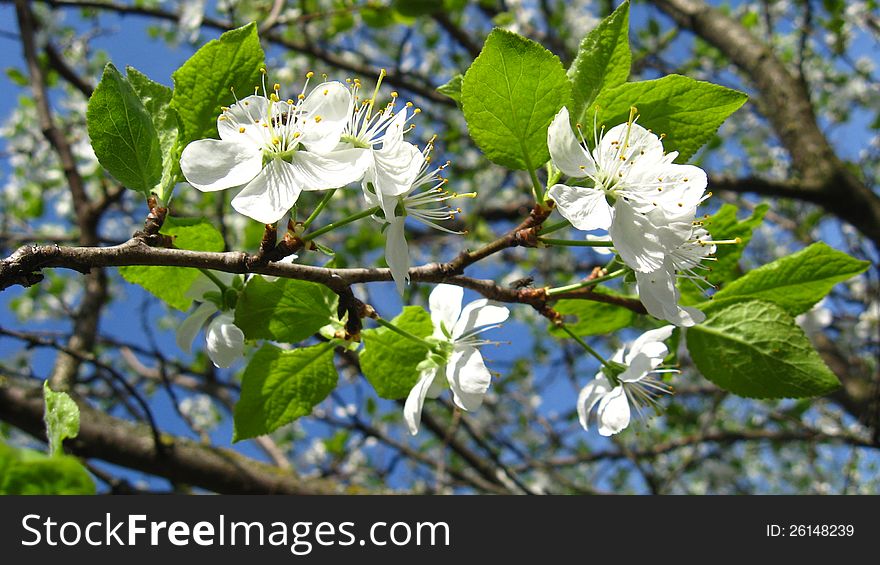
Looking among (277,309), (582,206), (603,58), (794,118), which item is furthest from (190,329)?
(794,118)

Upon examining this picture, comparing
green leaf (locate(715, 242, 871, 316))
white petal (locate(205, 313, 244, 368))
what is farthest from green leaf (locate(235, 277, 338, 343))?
green leaf (locate(715, 242, 871, 316))

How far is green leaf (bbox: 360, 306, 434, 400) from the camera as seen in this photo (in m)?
1.20

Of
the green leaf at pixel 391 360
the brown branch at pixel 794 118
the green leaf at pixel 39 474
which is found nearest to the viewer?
the green leaf at pixel 39 474

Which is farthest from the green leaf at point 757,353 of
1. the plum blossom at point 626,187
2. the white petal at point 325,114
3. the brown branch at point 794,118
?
the brown branch at point 794,118

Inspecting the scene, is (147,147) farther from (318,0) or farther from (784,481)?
(784,481)

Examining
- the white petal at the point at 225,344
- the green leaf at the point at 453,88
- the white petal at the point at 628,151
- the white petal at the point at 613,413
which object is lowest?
the white petal at the point at 613,413

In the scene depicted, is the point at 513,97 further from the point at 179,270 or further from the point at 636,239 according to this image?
the point at 179,270

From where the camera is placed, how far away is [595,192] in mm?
1029

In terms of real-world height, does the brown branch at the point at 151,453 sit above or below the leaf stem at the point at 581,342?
above

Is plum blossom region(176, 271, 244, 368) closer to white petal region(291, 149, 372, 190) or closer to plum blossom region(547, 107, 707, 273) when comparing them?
white petal region(291, 149, 372, 190)

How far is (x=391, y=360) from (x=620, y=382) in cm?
45

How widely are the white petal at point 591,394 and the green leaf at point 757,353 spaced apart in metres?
0.18

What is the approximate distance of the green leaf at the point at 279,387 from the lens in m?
1.17

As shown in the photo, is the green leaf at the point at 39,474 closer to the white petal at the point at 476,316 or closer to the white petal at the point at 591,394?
the white petal at the point at 476,316
